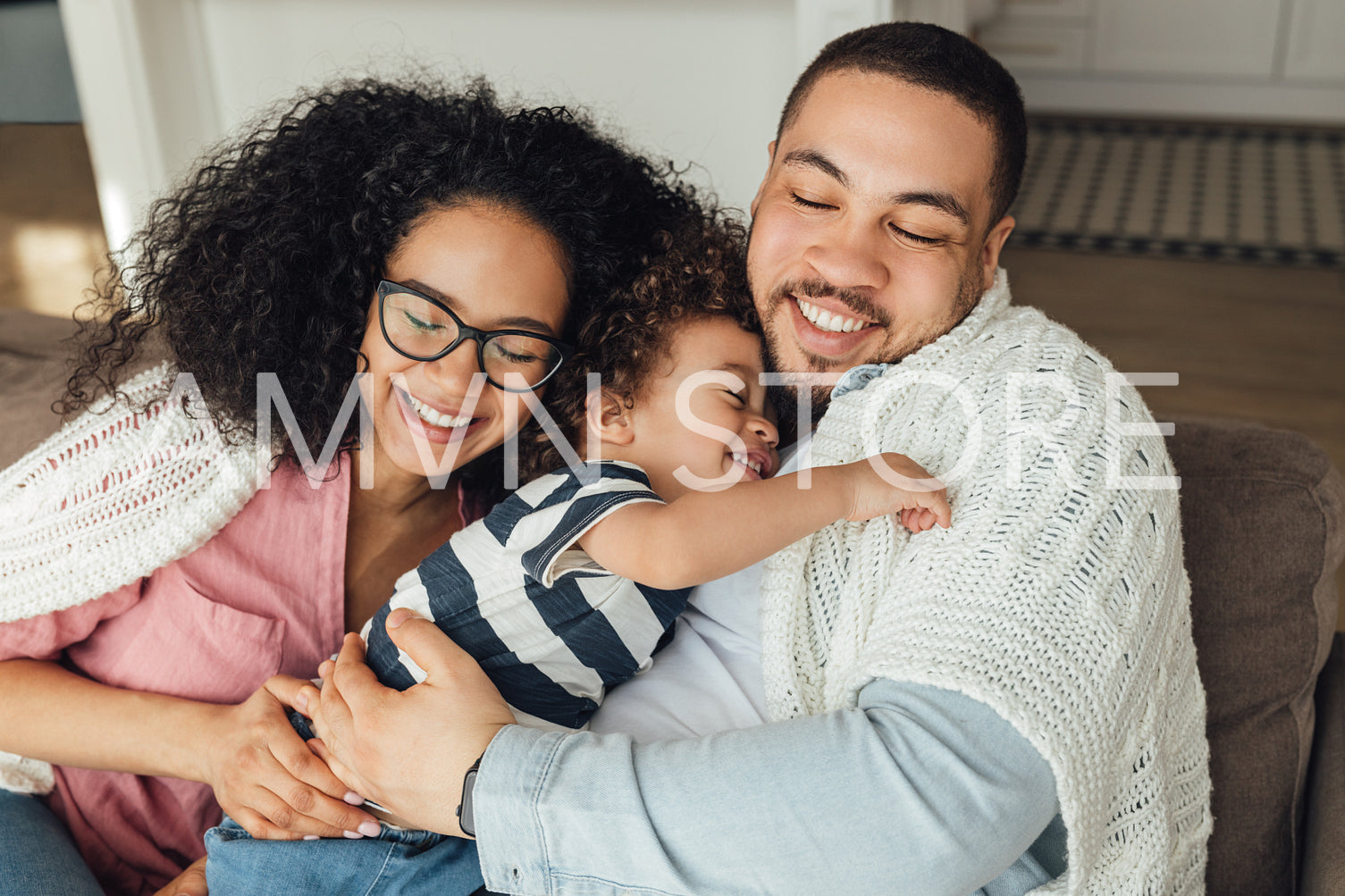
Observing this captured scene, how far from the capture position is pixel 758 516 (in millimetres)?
1125

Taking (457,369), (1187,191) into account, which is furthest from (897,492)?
(1187,191)

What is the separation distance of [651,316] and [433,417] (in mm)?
294

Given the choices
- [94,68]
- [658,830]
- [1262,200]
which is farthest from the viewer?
[1262,200]

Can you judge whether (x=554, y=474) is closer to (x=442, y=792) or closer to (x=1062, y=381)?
(x=442, y=792)

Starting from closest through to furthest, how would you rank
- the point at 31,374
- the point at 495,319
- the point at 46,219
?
the point at 495,319 < the point at 31,374 < the point at 46,219

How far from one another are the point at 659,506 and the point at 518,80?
1.69 metres

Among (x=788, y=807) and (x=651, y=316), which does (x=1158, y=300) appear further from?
(x=788, y=807)

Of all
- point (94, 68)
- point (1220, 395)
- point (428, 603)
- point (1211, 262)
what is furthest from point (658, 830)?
point (1211, 262)

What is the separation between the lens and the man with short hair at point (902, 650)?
3.12ft

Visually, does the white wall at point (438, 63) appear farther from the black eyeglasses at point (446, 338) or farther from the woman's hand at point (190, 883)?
the woman's hand at point (190, 883)

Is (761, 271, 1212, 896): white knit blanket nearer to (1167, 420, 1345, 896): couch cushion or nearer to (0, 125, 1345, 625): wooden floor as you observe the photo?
(1167, 420, 1345, 896): couch cushion

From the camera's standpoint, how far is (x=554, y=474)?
4.33 feet

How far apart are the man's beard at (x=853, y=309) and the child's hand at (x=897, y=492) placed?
0.74 feet

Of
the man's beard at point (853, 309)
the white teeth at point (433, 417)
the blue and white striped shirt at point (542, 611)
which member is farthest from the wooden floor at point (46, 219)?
the man's beard at point (853, 309)
